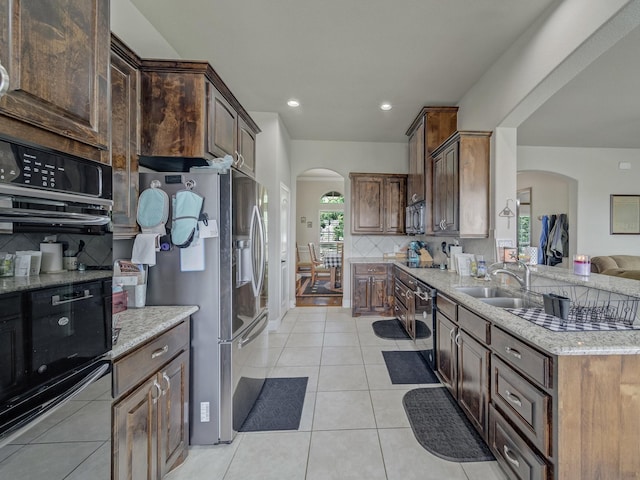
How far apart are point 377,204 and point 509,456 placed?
386 cm

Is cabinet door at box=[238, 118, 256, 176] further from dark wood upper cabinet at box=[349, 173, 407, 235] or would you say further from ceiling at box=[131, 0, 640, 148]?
dark wood upper cabinet at box=[349, 173, 407, 235]

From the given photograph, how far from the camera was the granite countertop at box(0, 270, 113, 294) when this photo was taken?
2.32 ft

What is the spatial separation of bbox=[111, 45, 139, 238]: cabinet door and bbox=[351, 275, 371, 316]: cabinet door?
11.1 ft

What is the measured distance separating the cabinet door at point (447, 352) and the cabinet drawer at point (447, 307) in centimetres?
5

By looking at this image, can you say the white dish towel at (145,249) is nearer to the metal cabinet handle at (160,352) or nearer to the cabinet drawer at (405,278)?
the metal cabinet handle at (160,352)

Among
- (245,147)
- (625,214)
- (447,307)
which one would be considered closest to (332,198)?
(625,214)

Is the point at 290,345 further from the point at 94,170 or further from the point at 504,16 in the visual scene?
the point at 504,16

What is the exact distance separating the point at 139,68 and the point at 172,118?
1.17ft

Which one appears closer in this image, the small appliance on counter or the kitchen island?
the small appliance on counter

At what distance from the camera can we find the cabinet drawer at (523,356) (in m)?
1.24

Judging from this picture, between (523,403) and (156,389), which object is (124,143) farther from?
(523,403)

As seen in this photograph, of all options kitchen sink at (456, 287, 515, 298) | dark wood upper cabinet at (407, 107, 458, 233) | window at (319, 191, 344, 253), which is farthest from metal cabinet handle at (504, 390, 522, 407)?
window at (319, 191, 344, 253)

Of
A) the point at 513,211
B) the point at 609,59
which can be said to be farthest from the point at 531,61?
the point at 513,211

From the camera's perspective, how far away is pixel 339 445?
1830mm
